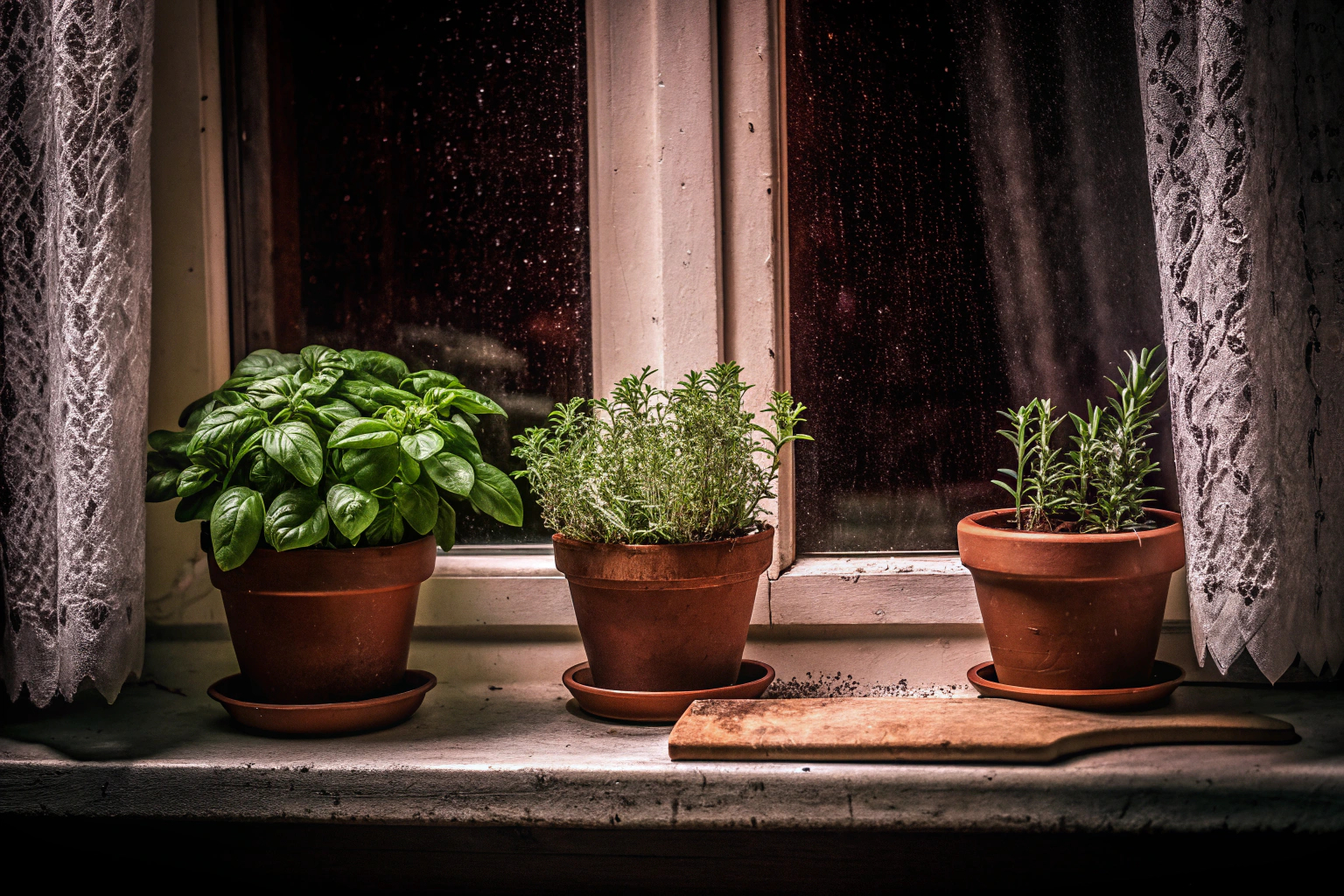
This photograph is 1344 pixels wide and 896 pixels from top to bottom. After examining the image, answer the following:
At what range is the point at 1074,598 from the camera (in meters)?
1.03

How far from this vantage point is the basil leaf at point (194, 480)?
103cm

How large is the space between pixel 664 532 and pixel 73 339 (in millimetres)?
687

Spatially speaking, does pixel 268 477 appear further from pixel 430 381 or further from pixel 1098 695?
pixel 1098 695

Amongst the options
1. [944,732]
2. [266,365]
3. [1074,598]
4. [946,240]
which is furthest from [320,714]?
[946,240]

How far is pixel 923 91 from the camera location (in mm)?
1257

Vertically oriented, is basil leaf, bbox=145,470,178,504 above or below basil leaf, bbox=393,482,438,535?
above

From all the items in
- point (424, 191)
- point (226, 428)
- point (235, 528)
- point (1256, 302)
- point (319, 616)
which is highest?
point (424, 191)

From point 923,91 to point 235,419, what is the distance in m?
0.94

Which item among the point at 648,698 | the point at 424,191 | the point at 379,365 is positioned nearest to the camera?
the point at 648,698

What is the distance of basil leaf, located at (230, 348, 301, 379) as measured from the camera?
1.14 metres

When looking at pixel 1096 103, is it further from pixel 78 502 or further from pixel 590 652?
pixel 78 502

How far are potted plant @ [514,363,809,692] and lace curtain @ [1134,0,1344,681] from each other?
0.44m

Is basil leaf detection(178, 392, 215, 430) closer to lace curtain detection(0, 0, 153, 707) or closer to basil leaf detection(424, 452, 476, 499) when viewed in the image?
lace curtain detection(0, 0, 153, 707)

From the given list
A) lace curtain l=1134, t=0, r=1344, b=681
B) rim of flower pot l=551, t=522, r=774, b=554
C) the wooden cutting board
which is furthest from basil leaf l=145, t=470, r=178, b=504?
lace curtain l=1134, t=0, r=1344, b=681
